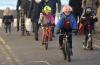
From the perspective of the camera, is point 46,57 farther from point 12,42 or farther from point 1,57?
point 12,42

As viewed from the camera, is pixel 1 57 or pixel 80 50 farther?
pixel 80 50

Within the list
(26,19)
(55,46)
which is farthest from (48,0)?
(55,46)

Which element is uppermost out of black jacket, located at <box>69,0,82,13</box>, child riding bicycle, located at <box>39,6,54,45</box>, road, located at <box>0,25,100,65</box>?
black jacket, located at <box>69,0,82,13</box>

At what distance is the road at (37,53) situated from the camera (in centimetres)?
1573

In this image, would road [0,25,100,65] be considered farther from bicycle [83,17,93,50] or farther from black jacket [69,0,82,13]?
black jacket [69,0,82,13]

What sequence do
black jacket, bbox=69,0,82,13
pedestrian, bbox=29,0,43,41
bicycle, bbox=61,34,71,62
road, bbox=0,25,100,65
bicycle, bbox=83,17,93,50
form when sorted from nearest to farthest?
bicycle, bbox=61,34,71,62 → road, bbox=0,25,100,65 → bicycle, bbox=83,17,93,50 → pedestrian, bbox=29,0,43,41 → black jacket, bbox=69,0,82,13

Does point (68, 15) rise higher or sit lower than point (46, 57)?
higher

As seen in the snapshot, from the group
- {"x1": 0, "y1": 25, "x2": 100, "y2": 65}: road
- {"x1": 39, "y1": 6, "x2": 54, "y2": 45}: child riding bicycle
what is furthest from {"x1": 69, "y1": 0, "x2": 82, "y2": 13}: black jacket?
{"x1": 39, "y1": 6, "x2": 54, "y2": 45}: child riding bicycle

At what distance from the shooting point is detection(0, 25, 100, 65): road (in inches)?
619

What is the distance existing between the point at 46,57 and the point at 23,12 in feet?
27.4

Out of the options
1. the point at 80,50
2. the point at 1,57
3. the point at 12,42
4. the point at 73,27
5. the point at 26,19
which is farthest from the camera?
the point at 26,19

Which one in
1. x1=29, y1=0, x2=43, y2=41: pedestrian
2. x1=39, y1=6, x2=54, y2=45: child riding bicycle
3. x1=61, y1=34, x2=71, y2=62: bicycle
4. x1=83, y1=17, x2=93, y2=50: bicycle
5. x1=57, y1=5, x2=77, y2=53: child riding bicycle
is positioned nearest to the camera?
A: x1=61, y1=34, x2=71, y2=62: bicycle

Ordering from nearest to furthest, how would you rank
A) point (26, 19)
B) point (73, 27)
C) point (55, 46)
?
point (73, 27)
point (55, 46)
point (26, 19)

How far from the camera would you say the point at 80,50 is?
1861cm
